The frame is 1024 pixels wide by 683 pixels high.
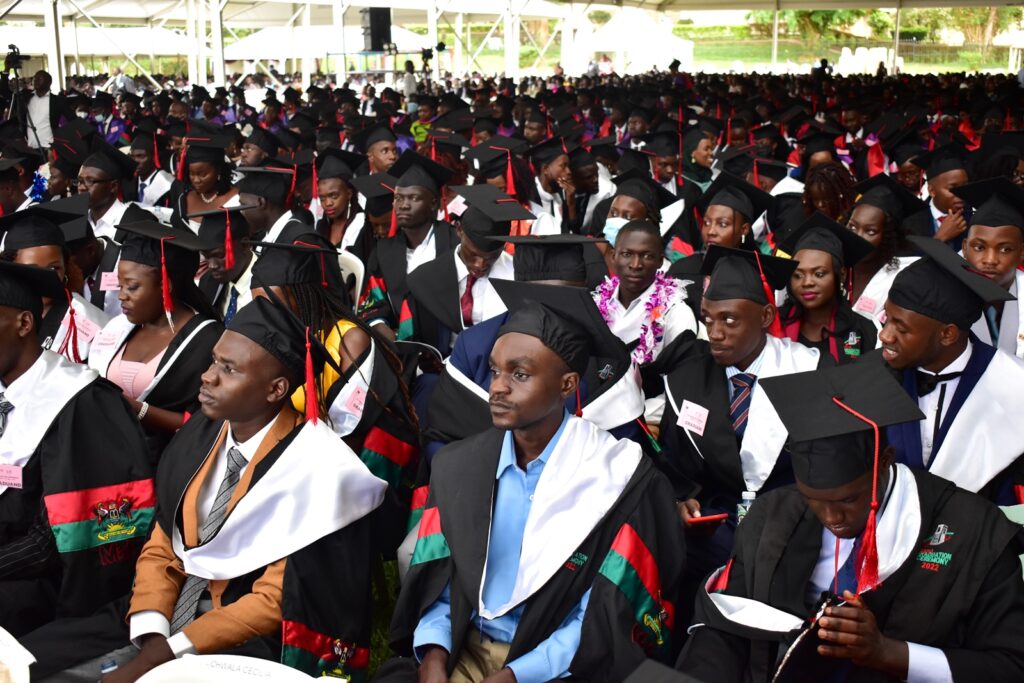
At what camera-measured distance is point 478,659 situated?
284cm

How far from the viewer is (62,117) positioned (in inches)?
490

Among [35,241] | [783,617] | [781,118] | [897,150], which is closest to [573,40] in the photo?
[781,118]

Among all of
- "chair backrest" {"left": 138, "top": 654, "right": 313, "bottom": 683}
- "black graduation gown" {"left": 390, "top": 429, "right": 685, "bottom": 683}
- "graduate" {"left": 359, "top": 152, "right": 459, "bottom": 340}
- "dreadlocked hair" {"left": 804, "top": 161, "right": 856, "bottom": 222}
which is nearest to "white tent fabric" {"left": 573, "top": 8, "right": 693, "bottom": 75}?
"dreadlocked hair" {"left": 804, "top": 161, "right": 856, "bottom": 222}

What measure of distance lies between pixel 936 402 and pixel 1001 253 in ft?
5.17

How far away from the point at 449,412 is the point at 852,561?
1.79 m

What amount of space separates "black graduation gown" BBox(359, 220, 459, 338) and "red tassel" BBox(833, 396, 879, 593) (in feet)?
11.3

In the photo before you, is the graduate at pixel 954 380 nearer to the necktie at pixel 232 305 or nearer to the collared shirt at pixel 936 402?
the collared shirt at pixel 936 402

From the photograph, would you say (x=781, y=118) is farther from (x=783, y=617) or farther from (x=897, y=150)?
(x=783, y=617)

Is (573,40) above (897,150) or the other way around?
above

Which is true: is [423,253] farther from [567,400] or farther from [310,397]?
[310,397]

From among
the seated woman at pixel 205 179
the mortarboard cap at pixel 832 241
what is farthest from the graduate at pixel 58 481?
the seated woman at pixel 205 179

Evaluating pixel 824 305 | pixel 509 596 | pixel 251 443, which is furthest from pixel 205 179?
pixel 509 596

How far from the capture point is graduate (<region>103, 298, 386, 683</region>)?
9.25ft

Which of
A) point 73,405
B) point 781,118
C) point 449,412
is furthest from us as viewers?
point 781,118
